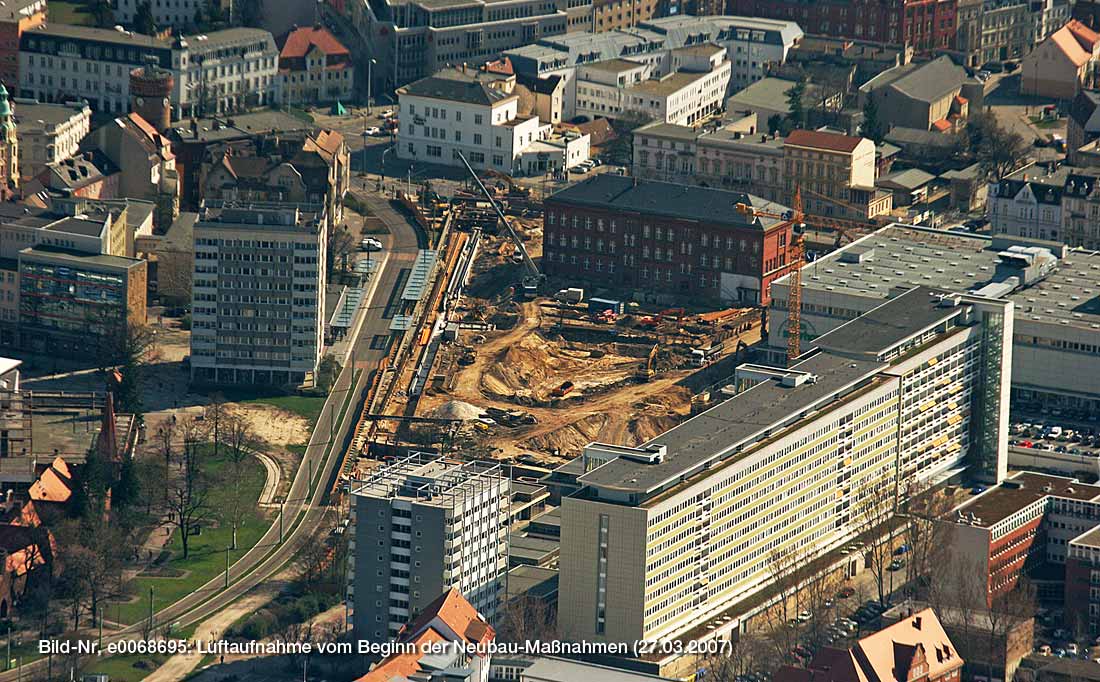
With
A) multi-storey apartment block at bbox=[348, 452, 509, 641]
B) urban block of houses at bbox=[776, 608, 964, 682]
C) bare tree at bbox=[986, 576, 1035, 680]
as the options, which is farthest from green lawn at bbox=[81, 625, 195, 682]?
bare tree at bbox=[986, 576, 1035, 680]

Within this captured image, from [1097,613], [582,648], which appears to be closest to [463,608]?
[582,648]

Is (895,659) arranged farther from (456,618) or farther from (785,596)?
(456,618)

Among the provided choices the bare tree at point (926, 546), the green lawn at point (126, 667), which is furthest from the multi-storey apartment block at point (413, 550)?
the bare tree at point (926, 546)

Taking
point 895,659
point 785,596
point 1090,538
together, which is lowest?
point 785,596

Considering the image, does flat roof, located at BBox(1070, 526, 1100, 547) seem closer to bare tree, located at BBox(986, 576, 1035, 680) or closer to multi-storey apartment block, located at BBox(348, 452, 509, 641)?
bare tree, located at BBox(986, 576, 1035, 680)

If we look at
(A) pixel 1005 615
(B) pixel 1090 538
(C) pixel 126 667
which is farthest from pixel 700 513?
(C) pixel 126 667

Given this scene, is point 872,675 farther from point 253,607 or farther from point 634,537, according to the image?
point 253,607
